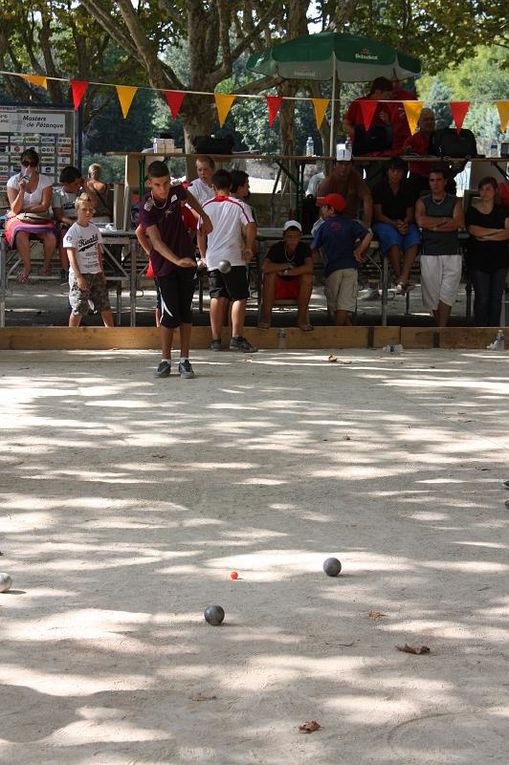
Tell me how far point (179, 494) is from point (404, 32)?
25.9 meters

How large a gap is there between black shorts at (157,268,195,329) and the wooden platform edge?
1795 millimetres

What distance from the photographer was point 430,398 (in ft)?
35.0

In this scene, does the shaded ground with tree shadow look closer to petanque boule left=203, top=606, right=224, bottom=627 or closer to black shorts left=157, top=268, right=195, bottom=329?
petanque boule left=203, top=606, right=224, bottom=627

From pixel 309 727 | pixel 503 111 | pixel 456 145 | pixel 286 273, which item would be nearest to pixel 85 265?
pixel 286 273

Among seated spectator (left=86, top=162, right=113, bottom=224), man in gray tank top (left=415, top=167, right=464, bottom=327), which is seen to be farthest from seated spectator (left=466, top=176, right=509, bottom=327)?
seated spectator (left=86, top=162, right=113, bottom=224)

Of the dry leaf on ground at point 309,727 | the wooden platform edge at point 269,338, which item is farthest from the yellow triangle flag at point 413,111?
the dry leaf on ground at point 309,727

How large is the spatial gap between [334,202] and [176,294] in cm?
318

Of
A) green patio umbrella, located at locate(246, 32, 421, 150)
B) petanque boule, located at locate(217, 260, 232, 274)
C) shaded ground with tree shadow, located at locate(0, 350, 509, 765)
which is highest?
green patio umbrella, located at locate(246, 32, 421, 150)

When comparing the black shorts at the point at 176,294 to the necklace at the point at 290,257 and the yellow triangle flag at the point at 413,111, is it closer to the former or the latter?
the necklace at the point at 290,257

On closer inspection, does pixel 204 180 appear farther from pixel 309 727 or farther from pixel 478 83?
pixel 478 83

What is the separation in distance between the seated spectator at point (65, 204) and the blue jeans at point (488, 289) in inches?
163

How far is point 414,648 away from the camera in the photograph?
16.0 ft

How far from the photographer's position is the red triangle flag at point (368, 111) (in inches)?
610

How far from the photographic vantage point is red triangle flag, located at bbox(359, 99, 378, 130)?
50.8 feet
